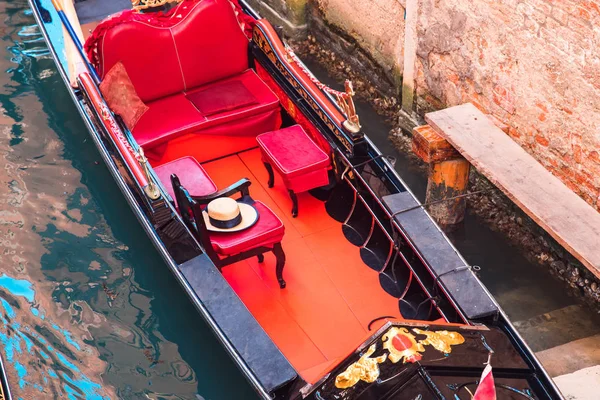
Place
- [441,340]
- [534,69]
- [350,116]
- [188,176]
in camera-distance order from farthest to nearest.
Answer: [188,176]
[534,69]
[350,116]
[441,340]

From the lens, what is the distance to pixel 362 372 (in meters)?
4.15

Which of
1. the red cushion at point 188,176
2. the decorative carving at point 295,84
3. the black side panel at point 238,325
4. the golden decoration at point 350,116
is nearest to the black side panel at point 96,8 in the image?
the decorative carving at point 295,84

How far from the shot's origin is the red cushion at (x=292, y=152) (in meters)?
5.66

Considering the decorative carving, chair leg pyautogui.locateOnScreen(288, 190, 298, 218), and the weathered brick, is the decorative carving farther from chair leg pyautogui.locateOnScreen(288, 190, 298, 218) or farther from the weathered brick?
the weathered brick

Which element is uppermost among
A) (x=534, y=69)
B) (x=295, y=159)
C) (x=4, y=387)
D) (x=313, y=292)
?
(x=534, y=69)

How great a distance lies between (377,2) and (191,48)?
72.7 inches

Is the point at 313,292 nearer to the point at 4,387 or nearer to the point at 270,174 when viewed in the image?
the point at 270,174

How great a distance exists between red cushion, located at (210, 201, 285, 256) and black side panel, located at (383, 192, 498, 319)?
2.21 feet

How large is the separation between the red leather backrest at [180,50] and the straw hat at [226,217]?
1450 millimetres

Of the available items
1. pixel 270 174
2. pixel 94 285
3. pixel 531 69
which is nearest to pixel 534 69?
pixel 531 69

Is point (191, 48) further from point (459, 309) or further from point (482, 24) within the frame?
point (459, 309)

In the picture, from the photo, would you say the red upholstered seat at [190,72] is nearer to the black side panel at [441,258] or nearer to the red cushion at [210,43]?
the red cushion at [210,43]

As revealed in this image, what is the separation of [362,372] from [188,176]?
2146 mm

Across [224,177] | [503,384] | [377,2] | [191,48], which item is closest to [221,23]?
[191,48]
